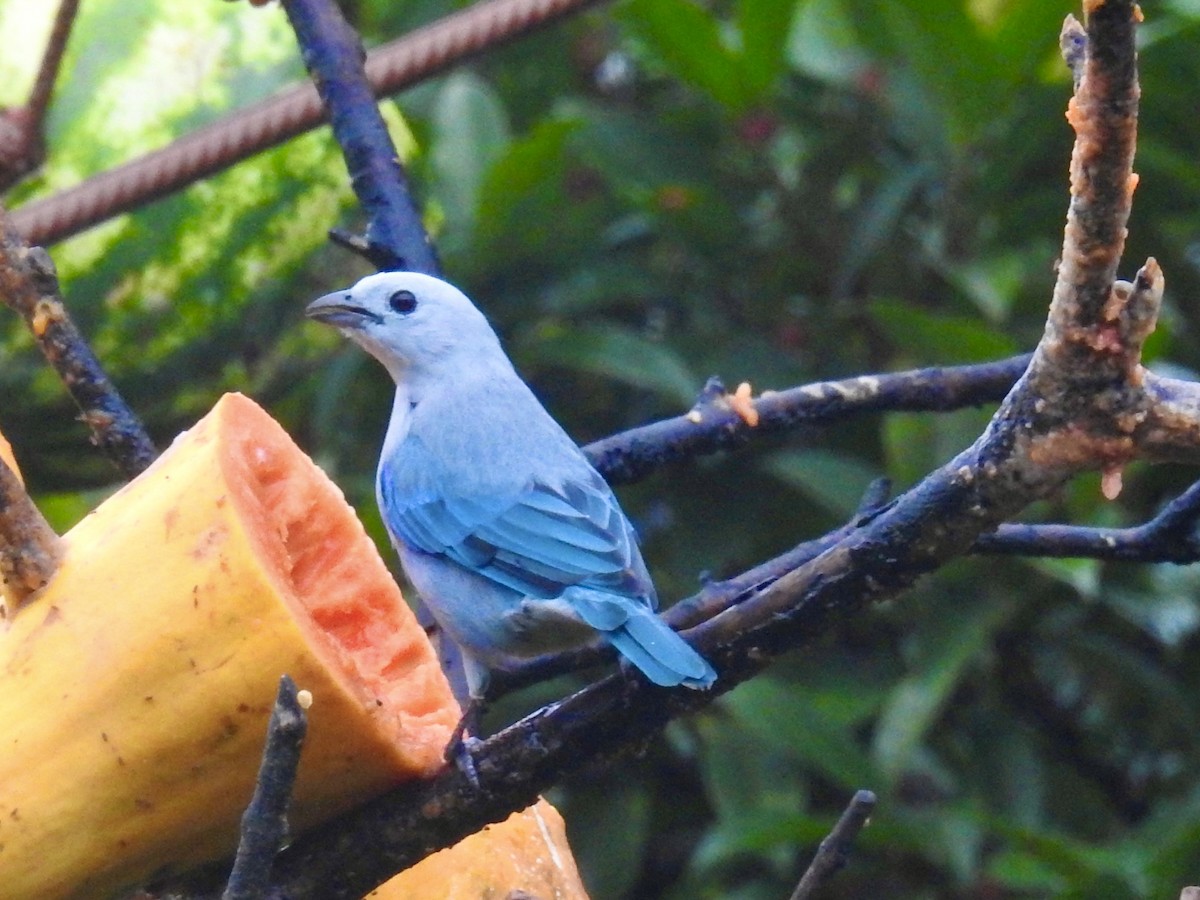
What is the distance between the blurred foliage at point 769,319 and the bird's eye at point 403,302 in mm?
649

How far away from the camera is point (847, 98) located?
3793mm

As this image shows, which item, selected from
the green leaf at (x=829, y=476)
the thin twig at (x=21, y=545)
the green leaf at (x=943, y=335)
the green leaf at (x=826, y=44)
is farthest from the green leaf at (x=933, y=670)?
the thin twig at (x=21, y=545)

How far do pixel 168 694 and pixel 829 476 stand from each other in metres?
1.90

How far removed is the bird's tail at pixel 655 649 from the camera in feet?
4.89

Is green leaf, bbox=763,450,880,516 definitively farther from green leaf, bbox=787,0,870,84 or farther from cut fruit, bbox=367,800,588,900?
cut fruit, bbox=367,800,588,900

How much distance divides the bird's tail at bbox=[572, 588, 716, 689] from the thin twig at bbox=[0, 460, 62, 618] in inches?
21.9

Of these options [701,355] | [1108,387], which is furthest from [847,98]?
[1108,387]

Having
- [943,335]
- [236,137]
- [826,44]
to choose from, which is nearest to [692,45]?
[826,44]

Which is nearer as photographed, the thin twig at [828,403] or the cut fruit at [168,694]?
the cut fruit at [168,694]

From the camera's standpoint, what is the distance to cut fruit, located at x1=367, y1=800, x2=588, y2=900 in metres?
1.81

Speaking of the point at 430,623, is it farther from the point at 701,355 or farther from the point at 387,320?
the point at 701,355

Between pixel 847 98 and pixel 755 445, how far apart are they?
0.82m

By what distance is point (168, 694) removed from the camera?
1523 mm

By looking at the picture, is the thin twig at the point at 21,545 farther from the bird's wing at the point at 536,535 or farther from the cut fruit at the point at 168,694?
the bird's wing at the point at 536,535
